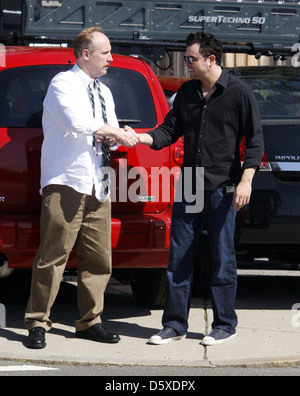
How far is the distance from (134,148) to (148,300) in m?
1.44

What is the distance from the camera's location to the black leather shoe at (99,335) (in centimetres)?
646

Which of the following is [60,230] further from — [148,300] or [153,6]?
[153,6]

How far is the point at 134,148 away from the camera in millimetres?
6668

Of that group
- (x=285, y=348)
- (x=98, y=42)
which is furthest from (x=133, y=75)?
(x=285, y=348)

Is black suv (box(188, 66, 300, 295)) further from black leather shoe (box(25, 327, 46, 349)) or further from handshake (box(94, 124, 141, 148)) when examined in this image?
black leather shoe (box(25, 327, 46, 349))

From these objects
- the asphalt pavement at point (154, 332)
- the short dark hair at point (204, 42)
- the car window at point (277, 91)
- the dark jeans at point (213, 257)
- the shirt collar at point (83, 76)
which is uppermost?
the short dark hair at point (204, 42)

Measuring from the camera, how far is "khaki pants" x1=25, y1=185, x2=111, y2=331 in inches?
246

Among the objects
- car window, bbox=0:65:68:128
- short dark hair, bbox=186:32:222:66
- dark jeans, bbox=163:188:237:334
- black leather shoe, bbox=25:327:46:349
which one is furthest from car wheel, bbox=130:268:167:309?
short dark hair, bbox=186:32:222:66

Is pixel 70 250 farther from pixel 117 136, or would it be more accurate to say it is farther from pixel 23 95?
pixel 23 95

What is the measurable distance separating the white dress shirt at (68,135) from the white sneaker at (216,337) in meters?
1.21

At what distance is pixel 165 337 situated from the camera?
21.1 ft

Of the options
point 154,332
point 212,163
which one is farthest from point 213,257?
point 154,332

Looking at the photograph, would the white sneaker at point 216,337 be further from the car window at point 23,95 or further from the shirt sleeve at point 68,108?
the car window at point 23,95

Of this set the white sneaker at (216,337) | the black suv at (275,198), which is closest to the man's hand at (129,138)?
the black suv at (275,198)
